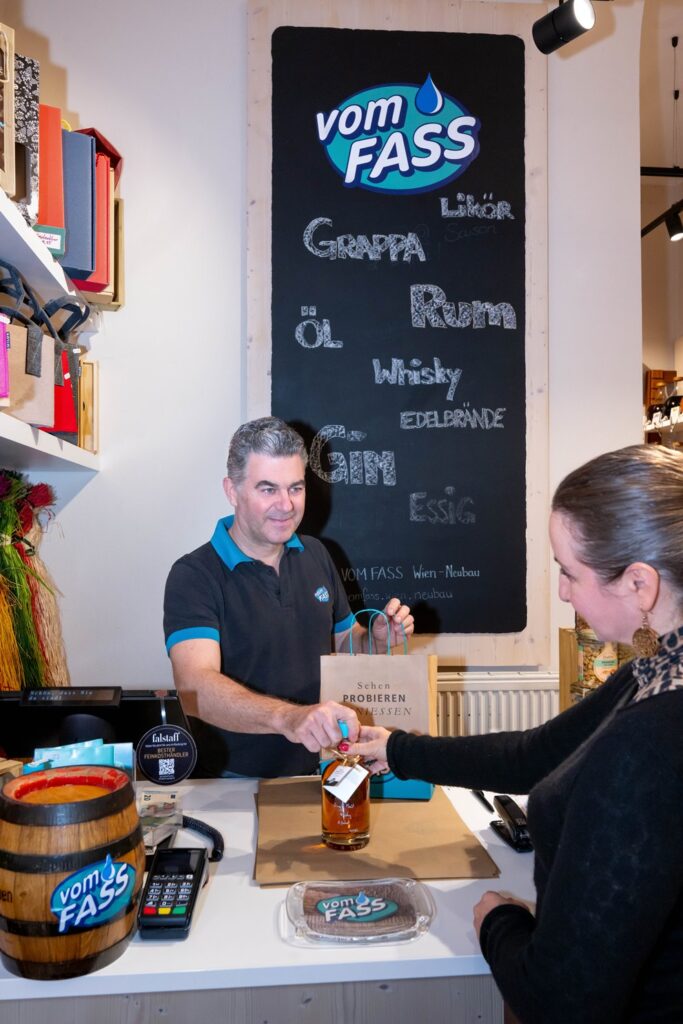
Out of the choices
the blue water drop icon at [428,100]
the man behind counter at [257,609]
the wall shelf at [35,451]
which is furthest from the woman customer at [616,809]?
the blue water drop icon at [428,100]

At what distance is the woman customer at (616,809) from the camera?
88 centimetres

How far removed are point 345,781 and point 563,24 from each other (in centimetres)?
245

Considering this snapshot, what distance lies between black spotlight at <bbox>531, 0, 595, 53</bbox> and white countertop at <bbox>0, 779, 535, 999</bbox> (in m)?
2.50

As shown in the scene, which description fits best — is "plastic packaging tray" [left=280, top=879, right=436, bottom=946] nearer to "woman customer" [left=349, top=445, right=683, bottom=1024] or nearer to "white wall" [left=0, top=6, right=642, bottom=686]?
"woman customer" [left=349, top=445, right=683, bottom=1024]

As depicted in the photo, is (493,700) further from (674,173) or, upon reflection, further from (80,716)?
(674,173)

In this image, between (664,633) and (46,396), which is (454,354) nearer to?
(46,396)

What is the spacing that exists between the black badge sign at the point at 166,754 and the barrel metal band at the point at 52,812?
39cm

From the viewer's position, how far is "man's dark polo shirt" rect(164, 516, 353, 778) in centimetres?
203

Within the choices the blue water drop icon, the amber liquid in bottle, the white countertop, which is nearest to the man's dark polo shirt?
the amber liquid in bottle

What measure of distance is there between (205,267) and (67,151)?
62cm

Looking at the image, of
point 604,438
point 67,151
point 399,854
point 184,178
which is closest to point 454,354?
point 604,438

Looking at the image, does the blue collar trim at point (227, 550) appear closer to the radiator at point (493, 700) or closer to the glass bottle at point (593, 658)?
the glass bottle at point (593, 658)

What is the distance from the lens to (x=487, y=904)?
1.10 meters

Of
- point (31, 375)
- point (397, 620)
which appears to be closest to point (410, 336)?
point (397, 620)
